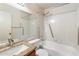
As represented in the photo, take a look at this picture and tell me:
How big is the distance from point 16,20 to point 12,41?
0.30 meters

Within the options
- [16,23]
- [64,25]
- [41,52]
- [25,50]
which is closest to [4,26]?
[16,23]

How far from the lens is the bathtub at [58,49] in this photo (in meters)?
1.07

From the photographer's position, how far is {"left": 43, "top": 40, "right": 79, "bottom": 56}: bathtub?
1074mm

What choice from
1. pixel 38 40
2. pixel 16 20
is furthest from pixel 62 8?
pixel 16 20

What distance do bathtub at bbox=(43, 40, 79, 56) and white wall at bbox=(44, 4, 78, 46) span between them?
6 centimetres

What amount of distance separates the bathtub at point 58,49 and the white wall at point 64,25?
0.06 meters

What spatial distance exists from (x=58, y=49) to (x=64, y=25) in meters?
0.37

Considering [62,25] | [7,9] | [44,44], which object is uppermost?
[7,9]

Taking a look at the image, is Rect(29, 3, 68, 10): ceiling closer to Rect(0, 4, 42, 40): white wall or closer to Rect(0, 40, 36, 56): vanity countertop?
Rect(0, 4, 42, 40): white wall

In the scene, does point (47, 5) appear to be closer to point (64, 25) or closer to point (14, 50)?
point (64, 25)

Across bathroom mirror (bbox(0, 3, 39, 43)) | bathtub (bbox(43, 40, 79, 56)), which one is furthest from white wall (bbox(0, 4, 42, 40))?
bathtub (bbox(43, 40, 79, 56))

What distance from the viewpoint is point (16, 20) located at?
1091mm

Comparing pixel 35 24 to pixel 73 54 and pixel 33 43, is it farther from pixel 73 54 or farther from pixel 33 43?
pixel 73 54

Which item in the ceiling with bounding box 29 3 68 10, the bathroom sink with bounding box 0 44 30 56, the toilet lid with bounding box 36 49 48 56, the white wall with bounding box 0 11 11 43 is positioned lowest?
the toilet lid with bounding box 36 49 48 56
